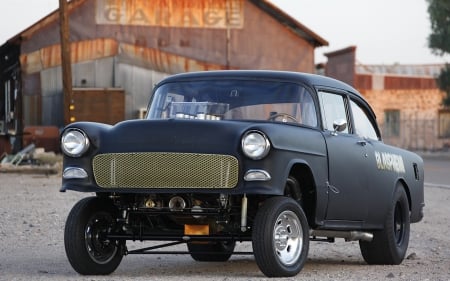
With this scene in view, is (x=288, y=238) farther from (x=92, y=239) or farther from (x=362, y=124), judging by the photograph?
(x=362, y=124)

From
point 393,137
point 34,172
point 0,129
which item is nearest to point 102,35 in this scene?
point 0,129

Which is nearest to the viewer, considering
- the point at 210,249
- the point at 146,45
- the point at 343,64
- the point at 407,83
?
the point at 210,249

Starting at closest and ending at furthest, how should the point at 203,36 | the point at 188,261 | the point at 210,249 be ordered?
1. the point at 210,249
2. the point at 188,261
3. the point at 203,36

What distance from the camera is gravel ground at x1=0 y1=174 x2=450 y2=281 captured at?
32.1ft

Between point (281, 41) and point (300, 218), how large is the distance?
41273 mm

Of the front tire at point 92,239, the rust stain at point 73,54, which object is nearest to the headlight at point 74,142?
the front tire at point 92,239

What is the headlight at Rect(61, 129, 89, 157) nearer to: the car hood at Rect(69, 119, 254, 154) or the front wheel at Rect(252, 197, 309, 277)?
the car hood at Rect(69, 119, 254, 154)

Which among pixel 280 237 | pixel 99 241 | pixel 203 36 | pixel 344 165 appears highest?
pixel 203 36

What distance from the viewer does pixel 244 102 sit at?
10.2 meters

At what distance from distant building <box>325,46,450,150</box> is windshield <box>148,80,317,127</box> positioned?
179 feet

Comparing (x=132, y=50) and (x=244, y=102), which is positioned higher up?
(x=132, y=50)

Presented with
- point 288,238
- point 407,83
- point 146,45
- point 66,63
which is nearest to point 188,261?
point 288,238

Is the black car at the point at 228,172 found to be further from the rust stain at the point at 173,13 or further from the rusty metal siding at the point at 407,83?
the rusty metal siding at the point at 407,83

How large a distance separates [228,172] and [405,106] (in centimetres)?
5936
